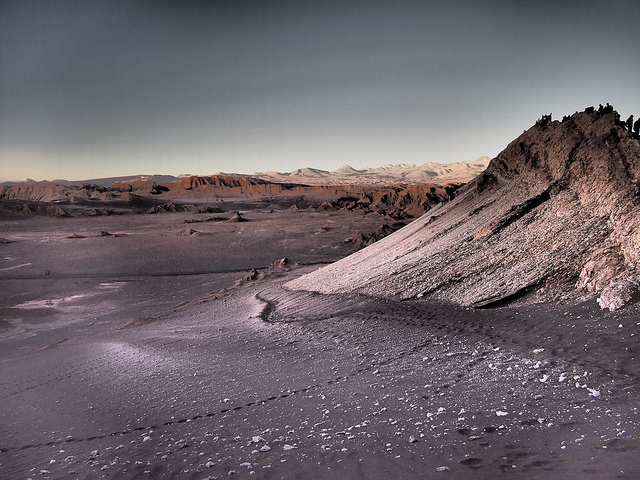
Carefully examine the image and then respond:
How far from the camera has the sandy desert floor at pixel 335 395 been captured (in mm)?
2520

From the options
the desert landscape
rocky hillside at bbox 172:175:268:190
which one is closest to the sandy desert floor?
the desert landscape

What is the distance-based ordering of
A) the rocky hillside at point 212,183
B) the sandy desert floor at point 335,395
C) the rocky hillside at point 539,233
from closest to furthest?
1. the sandy desert floor at point 335,395
2. the rocky hillside at point 539,233
3. the rocky hillside at point 212,183

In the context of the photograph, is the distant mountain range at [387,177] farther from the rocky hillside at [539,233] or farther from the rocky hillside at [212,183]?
the rocky hillside at [539,233]

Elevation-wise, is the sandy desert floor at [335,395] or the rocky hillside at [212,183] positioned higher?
the rocky hillside at [212,183]

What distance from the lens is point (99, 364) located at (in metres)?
5.09

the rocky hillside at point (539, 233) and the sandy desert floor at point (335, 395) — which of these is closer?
the sandy desert floor at point (335, 395)

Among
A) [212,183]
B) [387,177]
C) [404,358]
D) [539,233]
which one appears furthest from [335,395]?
[387,177]

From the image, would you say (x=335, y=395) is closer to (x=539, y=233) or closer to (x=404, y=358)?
(x=404, y=358)

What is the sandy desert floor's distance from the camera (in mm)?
2520

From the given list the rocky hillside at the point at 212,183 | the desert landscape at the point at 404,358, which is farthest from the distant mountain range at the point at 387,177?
the desert landscape at the point at 404,358

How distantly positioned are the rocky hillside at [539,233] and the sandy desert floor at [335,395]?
1.15 ft

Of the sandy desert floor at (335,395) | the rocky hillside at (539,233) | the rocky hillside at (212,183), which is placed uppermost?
the rocky hillside at (212,183)

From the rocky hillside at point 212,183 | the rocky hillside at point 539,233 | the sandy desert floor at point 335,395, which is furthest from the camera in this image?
the rocky hillside at point 212,183

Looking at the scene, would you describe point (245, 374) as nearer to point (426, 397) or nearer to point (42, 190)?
point (426, 397)
